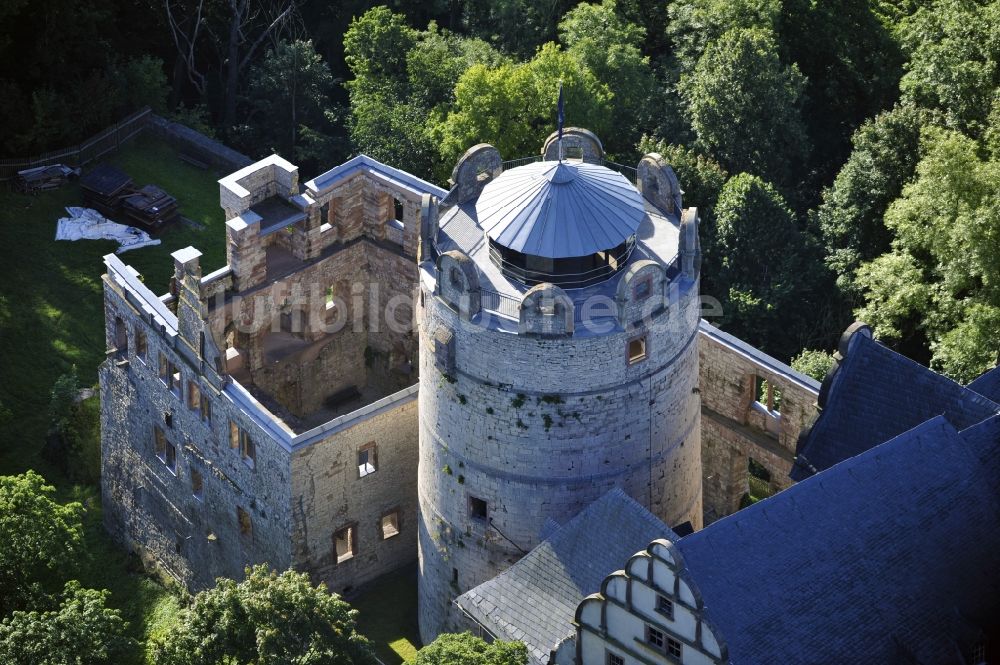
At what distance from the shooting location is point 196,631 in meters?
69.2

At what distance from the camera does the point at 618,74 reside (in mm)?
111750

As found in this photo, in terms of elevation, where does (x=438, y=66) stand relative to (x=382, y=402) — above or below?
below

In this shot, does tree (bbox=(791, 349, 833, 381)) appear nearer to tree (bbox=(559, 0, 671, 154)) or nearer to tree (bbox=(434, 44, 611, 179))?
tree (bbox=(434, 44, 611, 179))

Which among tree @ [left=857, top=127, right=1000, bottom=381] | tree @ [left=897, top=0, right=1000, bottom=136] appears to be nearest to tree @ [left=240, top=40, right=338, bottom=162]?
tree @ [left=897, top=0, right=1000, bottom=136]

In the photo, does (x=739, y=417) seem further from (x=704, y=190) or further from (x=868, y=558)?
(x=704, y=190)

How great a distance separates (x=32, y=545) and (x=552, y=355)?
83.4 feet

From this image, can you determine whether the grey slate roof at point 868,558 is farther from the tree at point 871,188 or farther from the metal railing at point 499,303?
the tree at point 871,188

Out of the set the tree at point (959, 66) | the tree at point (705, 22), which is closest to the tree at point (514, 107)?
the tree at point (705, 22)

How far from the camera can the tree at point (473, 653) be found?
62.6 meters

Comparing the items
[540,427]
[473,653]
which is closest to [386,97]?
[540,427]

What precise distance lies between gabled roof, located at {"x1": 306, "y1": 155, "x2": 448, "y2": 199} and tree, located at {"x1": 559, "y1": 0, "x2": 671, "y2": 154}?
2738 cm

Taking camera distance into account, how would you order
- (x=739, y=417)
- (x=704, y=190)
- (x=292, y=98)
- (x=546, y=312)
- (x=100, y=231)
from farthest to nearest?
1. (x=292, y=98)
2. (x=100, y=231)
3. (x=704, y=190)
4. (x=739, y=417)
5. (x=546, y=312)

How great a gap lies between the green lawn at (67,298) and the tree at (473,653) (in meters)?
25.3

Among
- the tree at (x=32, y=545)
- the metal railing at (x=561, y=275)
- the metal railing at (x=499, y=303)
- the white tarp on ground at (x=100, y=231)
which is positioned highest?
the metal railing at (x=561, y=275)
